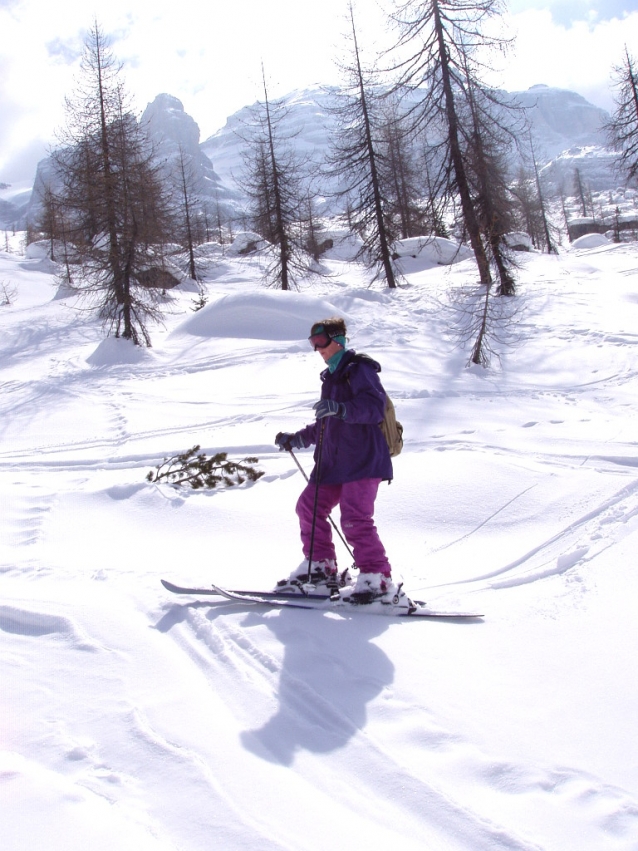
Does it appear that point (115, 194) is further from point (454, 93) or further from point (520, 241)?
point (520, 241)

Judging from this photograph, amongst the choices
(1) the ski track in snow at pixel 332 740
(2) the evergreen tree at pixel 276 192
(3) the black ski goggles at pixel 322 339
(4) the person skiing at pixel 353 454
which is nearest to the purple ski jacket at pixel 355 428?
(4) the person skiing at pixel 353 454

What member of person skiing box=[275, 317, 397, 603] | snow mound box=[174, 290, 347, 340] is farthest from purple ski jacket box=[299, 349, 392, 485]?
snow mound box=[174, 290, 347, 340]

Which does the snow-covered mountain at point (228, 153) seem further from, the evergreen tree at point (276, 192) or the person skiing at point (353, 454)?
→ the person skiing at point (353, 454)

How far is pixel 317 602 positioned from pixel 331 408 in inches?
49.4

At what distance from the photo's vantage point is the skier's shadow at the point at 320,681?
232 centimetres

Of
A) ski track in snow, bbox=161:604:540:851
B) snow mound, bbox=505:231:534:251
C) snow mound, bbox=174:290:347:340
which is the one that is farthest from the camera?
snow mound, bbox=505:231:534:251

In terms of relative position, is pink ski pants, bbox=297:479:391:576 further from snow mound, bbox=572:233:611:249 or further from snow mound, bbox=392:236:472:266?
snow mound, bbox=572:233:611:249

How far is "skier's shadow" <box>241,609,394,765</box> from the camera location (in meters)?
2.32

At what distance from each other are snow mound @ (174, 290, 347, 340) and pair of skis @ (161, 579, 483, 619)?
11.5m

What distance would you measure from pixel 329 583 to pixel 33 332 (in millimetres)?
19447

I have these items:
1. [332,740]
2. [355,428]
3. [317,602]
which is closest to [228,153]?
[355,428]

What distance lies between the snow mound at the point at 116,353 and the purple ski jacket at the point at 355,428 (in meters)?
12.0

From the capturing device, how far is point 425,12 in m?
15.5

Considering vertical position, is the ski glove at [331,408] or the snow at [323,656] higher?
the ski glove at [331,408]
